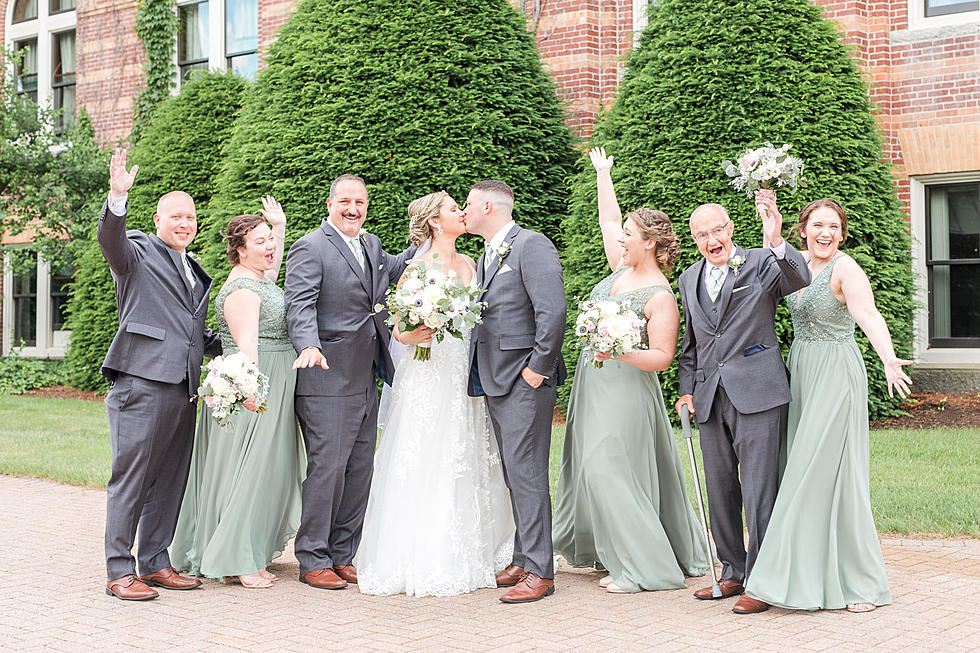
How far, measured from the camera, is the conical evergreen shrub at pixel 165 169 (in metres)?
16.6

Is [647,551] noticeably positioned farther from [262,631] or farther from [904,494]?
[904,494]

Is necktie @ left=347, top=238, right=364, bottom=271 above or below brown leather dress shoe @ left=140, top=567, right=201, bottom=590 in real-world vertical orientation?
above

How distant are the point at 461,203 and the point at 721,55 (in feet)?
10.6

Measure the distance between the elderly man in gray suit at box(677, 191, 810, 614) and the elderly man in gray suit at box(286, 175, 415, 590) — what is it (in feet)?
6.34

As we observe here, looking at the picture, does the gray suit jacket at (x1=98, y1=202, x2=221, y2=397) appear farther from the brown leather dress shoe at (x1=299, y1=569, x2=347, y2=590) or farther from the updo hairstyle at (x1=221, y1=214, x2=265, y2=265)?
the brown leather dress shoe at (x1=299, y1=569, x2=347, y2=590)

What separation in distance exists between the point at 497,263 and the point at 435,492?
135 cm

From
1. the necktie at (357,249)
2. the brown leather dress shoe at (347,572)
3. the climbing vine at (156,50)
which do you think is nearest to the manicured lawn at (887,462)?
the brown leather dress shoe at (347,572)

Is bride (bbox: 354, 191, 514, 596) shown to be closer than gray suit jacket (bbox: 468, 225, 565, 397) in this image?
No

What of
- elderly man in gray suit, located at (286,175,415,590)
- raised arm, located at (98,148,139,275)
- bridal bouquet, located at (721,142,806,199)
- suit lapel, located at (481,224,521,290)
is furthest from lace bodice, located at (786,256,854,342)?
raised arm, located at (98,148,139,275)

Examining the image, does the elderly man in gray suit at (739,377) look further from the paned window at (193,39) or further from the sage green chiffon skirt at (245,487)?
the paned window at (193,39)

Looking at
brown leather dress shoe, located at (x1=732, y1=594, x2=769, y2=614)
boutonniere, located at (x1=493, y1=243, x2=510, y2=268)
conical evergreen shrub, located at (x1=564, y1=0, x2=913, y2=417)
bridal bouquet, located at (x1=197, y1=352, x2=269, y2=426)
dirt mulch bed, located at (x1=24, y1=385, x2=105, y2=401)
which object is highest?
conical evergreen shrub, located at (x1=564, y1=0, x2=913, y2=417)

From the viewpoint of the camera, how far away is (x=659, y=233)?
6.05 meters

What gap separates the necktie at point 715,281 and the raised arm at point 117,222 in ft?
10.0

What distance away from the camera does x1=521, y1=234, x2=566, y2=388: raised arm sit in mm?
5820
